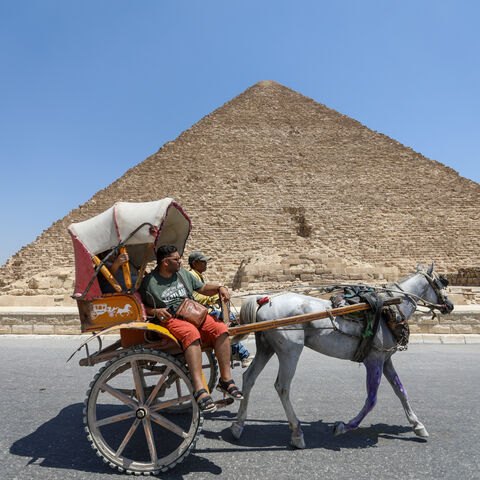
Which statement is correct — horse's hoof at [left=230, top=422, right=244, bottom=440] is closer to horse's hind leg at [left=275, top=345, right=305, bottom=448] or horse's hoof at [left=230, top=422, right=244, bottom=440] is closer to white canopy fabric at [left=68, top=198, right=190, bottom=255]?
horse's hind leg at [left=275, top=345, right=305, bottom=448]

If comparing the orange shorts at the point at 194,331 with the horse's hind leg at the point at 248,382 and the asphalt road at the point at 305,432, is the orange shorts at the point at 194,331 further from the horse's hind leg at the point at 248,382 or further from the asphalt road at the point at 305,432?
the asphalt road at the point at 305,432

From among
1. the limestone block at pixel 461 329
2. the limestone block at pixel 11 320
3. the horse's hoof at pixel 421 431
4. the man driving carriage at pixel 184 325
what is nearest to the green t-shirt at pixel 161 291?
the man driving carriage at pixel 184 325

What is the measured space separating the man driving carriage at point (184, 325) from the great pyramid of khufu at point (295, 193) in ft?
128

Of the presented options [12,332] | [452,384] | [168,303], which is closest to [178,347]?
[168,303]

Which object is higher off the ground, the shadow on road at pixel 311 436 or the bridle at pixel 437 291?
the bridle at pixel 437 291

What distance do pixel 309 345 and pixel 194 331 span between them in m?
0.98

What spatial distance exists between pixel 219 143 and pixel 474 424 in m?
70.1

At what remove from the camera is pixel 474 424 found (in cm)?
340

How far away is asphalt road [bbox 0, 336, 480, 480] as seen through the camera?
265cm

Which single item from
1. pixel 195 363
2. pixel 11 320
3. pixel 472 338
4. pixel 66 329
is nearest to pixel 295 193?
pixel 472 338

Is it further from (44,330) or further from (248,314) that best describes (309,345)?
(44,330)

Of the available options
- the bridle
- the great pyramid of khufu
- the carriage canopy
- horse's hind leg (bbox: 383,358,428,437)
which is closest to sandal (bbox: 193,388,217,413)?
the carriage canopy

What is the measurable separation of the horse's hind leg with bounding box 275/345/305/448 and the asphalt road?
9 centimetres

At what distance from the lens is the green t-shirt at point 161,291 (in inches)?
117
